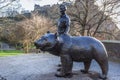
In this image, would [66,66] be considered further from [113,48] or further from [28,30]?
[28,30]

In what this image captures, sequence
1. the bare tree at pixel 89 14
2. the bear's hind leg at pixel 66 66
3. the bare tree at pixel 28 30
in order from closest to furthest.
→ the bear's hind leg at pixel 66 66 < the bare tree at pixel 89 14 < the bare tree at pixel 28 30

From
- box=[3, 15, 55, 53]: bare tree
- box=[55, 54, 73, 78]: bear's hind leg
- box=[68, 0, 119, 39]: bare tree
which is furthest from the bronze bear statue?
box=[3, 15, 55, 53]: bare tree

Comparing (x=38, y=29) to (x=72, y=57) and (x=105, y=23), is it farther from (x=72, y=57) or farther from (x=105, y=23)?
(x=72, y=57)

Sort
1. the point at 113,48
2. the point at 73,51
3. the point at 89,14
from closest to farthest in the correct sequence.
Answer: the point at 73,51, the point at 113,48, the point at 89,14

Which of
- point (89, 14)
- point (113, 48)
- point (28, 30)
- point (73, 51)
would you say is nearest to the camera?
point (73, 51)

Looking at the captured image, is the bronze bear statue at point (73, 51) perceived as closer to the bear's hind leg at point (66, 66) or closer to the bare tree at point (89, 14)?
the bear's hind leg at point (66, 66)

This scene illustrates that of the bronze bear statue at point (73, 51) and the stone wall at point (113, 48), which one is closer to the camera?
the bronze bear statue at point (73, 51)

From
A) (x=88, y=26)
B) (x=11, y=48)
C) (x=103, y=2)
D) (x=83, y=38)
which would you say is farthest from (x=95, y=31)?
(x=11, y=48)

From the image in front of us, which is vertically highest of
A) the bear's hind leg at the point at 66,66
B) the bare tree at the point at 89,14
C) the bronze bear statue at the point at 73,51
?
the bare tree at the point at 89,14

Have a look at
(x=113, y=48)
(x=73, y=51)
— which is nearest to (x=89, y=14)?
(x=113, y=48)

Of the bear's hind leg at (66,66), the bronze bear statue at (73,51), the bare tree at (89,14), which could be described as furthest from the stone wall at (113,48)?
the bare tree at (89,14)

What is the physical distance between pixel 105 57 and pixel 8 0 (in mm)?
20056

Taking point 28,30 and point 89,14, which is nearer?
point 89,14

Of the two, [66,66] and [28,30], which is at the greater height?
[28,30]
